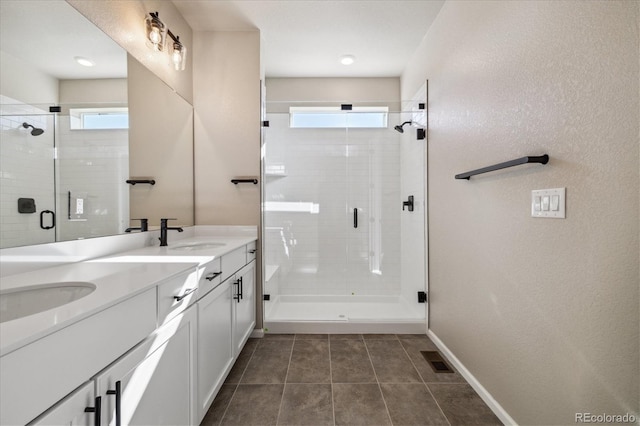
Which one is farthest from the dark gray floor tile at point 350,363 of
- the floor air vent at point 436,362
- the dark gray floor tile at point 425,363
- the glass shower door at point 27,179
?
the glass shower door at point 27,179

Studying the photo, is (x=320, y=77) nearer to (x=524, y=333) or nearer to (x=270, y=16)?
(x=270, y=16)

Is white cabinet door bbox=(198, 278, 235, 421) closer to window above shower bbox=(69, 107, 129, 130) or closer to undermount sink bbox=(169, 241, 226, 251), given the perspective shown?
undermount sink bbox=(169, 241, 226, 251)

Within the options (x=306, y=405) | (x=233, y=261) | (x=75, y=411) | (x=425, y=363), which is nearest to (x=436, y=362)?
(x=425, y=363)

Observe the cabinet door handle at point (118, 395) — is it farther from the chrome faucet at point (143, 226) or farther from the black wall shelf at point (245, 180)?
the black wall shelf at point (245, 180)

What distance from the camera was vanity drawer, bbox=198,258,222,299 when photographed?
133cm

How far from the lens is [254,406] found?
5.07ft

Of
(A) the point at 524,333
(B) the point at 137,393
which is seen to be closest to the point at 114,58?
(B) the point at 137,393

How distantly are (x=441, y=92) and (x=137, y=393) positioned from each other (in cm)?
250

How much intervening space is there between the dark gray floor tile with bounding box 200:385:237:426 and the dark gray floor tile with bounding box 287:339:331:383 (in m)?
0.37

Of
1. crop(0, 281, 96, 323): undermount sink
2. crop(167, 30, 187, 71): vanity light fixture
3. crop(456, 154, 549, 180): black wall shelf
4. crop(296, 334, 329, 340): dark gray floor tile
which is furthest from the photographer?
crop(296, 334, 329, 340): dark gray floor tile

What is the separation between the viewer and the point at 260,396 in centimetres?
163

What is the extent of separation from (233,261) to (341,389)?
1.05 meters

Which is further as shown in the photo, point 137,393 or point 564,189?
point 564,189

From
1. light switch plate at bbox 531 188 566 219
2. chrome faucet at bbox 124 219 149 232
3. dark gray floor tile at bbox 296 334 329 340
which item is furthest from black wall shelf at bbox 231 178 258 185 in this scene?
light switch plate at bbox 531 188 566 219
